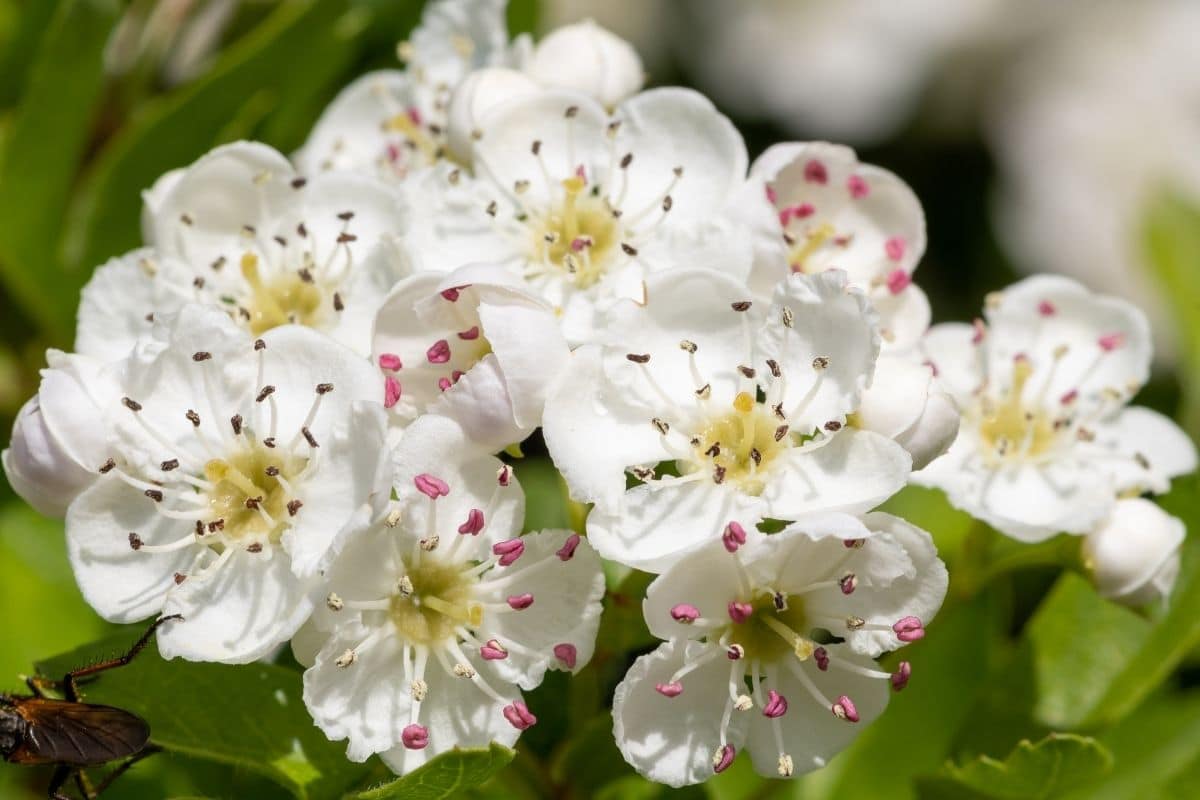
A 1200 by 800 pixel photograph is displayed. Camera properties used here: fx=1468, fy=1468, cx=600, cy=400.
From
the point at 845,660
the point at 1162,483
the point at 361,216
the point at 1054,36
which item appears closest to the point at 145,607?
the point at 361,216

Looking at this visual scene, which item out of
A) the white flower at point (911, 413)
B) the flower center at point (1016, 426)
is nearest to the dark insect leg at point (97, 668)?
the white flower at point (911, 413)

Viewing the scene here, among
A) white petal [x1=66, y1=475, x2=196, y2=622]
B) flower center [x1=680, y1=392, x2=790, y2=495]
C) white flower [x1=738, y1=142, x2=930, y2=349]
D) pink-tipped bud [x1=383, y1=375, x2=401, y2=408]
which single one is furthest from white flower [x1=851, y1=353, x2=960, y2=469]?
white petal [x1=66, y1=475, x2=196, y2=622]

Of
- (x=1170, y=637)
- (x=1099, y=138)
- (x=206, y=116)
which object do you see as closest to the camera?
(x=1170, y=637)

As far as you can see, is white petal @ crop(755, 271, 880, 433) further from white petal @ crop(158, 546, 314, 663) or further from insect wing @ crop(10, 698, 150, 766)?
insect wing @ crop(10, 698, 150, 766)

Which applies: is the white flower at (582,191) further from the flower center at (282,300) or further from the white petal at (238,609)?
the white petal at (238,609)

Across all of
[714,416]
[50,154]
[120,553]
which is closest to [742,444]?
[714,416]

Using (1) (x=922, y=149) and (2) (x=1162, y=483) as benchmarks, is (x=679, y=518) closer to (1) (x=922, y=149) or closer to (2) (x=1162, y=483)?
(2) (x=1162, y=483)

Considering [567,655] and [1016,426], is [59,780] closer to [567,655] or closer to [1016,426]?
[567,655]
